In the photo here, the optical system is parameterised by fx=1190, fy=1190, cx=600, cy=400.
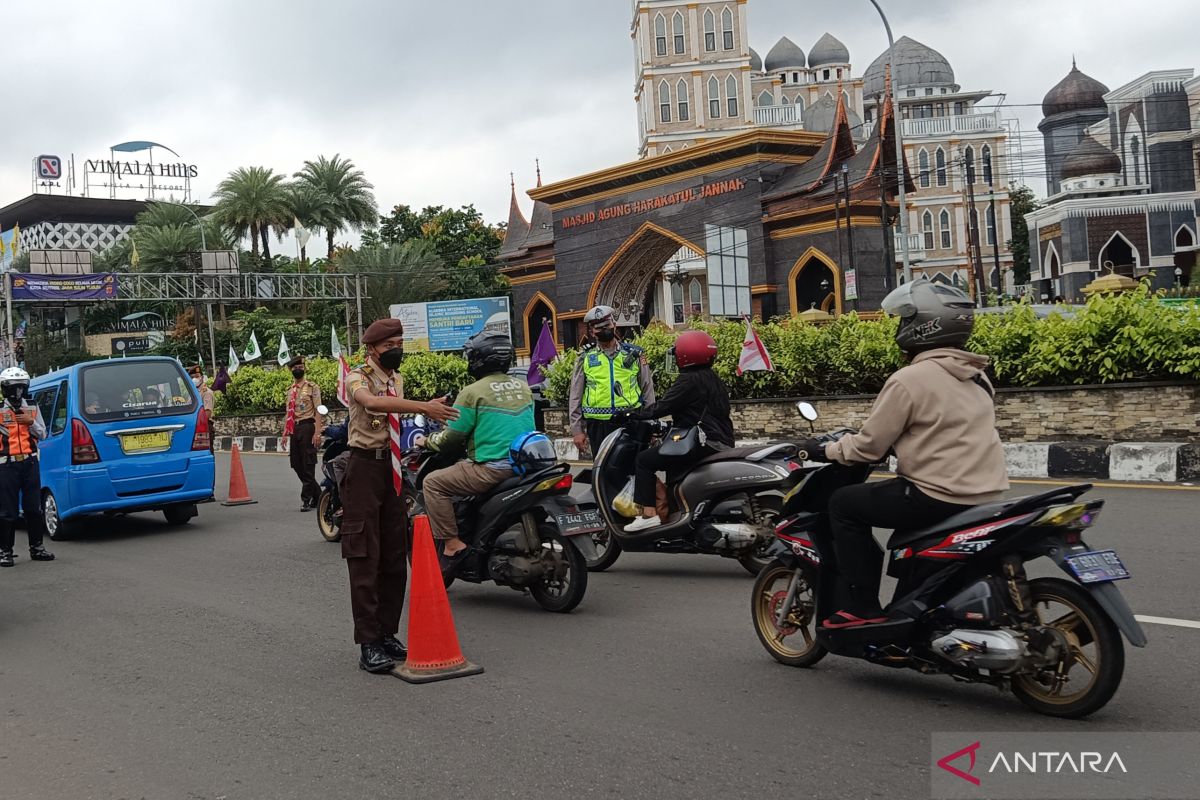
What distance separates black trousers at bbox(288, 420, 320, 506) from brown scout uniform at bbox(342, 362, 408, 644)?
753 centimetres

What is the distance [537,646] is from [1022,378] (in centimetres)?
819

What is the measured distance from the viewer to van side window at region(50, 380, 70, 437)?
1168 cm

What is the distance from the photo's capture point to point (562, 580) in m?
7.07

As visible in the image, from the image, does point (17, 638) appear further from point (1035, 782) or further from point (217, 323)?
point (217, 323)

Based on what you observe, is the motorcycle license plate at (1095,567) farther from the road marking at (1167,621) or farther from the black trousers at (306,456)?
the black trousers at (306,456)

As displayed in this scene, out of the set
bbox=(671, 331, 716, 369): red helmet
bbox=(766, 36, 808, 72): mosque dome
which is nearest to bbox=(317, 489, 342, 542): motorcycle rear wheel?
bbox=(671, 331, 716, 369): red helmet

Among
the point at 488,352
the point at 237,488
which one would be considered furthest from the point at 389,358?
the point at 237,488

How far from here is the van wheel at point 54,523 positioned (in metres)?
11.7

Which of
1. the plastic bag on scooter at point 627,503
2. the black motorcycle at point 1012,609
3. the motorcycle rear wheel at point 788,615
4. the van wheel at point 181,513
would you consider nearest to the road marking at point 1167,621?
the black motorcycle at point 1012,609

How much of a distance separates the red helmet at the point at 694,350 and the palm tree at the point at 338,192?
184ft

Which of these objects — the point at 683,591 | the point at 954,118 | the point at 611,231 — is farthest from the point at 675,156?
the point at 954,118

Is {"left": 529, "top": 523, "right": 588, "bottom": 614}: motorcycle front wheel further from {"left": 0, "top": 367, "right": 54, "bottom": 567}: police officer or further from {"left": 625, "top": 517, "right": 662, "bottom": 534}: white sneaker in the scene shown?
{"left": 0, "top": 367, "right": 54, "bottom": 567}: police officer

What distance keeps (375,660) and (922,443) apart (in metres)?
2.85

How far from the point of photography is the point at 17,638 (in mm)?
7262
